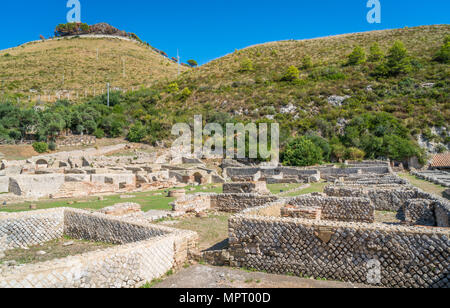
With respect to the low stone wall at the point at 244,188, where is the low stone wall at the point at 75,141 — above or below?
above

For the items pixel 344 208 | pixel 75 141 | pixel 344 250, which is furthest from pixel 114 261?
pixel 75 141

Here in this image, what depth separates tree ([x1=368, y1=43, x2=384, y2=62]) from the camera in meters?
57.4

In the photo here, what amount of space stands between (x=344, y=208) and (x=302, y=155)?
24.0 metres

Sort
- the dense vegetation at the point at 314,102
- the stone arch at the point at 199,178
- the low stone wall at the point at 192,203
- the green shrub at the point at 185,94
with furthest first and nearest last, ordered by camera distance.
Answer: the green shrub at the point at 185,94 → the dense vegetation at the point at 314,102 → the stone arch at the point at 199,178 → the low stone wall at the point at 192,203

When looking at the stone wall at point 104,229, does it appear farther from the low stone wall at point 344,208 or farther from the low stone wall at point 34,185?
the low stone wall at point 34,185

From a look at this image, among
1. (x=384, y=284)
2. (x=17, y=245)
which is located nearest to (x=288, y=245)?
(x=384, y=284)

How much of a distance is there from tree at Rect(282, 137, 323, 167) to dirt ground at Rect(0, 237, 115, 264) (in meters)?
27.8

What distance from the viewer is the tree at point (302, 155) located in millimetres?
32812

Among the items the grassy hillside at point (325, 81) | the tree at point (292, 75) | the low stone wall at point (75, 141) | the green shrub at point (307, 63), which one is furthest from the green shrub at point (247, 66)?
the low stone wall at point (75, 141)

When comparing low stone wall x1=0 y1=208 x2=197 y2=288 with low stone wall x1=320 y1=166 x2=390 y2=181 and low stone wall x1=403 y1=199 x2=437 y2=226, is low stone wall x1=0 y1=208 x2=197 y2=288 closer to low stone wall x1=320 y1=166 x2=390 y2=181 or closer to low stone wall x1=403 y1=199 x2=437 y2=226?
low stone wall x1=403 y1=199 x2=437 y2=226

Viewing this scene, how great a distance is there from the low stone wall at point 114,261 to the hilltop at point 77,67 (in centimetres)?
6052

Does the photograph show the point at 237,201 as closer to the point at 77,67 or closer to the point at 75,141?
the point at 75,141

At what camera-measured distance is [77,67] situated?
236ft

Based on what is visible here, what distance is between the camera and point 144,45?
4109 inches
